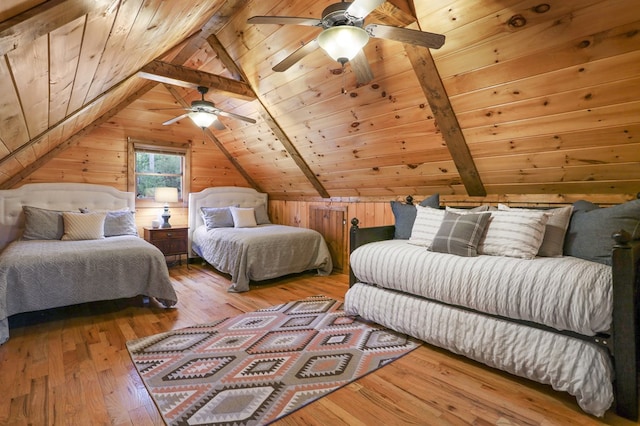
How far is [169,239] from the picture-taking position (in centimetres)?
435

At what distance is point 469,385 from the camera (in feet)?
5.97

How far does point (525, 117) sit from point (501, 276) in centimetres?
117

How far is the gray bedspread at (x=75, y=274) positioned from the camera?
7.75 ft

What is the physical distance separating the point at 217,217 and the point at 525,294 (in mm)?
3903

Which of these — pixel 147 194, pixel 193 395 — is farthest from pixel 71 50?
pixel 147 194

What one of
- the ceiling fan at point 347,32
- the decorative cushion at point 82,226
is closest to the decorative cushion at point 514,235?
the ceiling fan at point 347,32

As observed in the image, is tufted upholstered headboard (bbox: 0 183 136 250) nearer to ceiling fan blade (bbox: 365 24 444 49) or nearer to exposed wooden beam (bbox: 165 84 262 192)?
exposed wooden beam (bbox: 165 84 262 192)

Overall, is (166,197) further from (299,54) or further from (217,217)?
(299,54)

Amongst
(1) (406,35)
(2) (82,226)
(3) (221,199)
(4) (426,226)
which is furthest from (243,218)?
(1) (406,35)

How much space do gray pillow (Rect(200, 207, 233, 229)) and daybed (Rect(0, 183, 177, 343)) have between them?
0.98 meters

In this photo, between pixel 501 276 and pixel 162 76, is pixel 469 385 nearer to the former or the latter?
pixel 501 276

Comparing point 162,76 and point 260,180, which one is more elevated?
point 162,76

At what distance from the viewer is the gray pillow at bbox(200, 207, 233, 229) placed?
4.64m

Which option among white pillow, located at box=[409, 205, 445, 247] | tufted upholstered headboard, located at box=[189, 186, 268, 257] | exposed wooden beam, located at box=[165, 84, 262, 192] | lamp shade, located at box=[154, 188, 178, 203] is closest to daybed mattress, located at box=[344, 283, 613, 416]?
white pillow, located at box=[409, 205, 445, 247]
